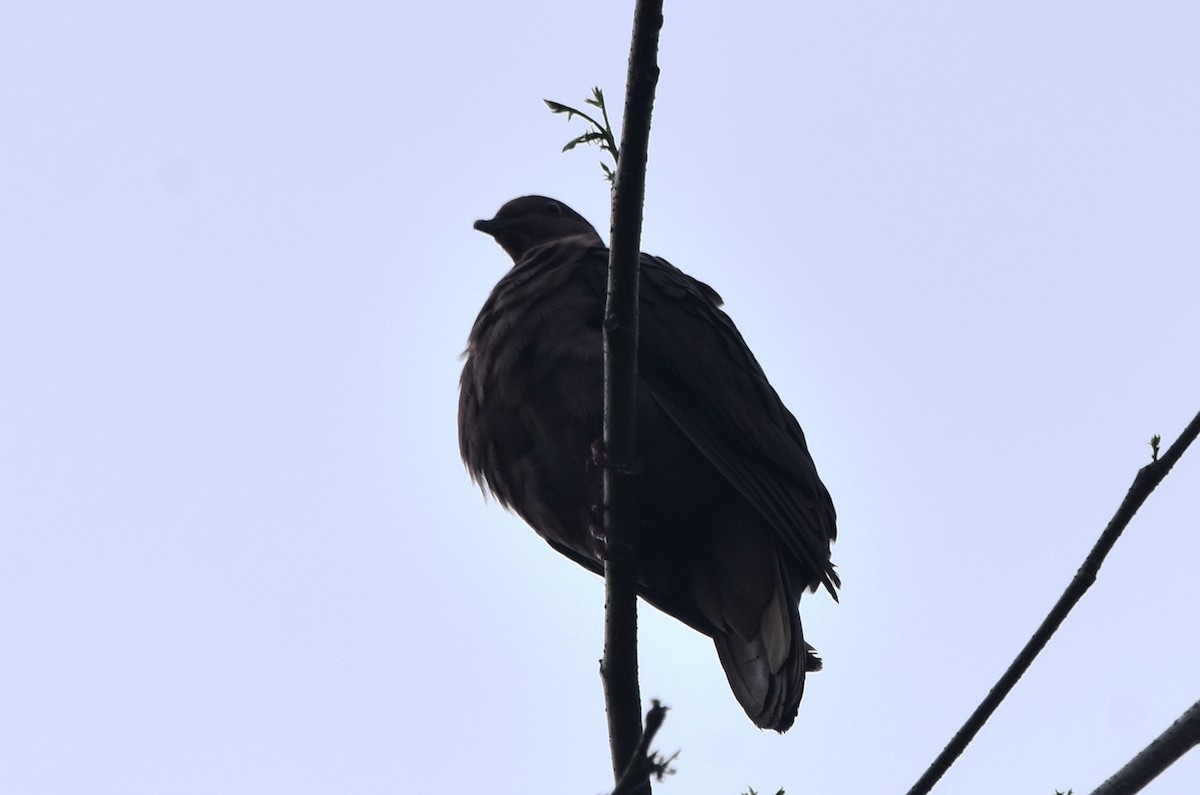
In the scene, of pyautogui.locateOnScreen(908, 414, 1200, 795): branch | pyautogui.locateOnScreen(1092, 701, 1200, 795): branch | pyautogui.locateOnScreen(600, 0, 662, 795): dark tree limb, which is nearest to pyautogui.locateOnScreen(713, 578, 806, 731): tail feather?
pyautogui.locateOnScreen(600, 0, 662, 795): dark tree limb

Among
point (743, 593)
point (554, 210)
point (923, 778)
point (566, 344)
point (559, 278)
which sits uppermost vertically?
point (554, 210)

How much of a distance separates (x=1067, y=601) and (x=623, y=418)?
1.17m

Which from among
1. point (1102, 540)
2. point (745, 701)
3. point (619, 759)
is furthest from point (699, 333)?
point (1102, 540)

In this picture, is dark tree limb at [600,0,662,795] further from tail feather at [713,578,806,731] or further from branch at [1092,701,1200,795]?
branch at [1092,701,1200,795]

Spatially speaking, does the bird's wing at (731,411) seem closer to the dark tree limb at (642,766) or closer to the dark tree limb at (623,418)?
the dark tree limb at (623,418)

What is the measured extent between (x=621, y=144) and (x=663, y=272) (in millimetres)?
2157

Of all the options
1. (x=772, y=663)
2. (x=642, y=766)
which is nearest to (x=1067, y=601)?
(x=642, y=766)

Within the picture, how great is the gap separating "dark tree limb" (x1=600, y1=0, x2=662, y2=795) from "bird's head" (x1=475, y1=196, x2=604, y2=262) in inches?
122

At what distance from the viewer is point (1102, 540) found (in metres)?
2.76

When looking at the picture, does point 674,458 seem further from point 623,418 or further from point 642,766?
point 642,766

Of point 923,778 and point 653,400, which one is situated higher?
point 653,400

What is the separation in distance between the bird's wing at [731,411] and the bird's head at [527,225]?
4.81 feet

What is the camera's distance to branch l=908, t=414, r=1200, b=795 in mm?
2707

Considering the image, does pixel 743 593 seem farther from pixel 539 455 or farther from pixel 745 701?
pixel 539 455
